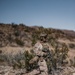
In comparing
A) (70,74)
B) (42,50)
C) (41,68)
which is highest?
(42,50)

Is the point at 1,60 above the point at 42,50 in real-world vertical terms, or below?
below

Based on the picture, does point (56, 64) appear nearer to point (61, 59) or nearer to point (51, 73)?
point (61, 59)

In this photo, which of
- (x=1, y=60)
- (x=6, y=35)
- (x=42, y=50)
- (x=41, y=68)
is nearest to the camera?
(x=41, y=68)

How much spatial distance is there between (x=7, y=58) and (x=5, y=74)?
4770 mm

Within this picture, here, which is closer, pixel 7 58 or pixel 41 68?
pixel 41 68

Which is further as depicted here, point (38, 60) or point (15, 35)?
point (15, 35)

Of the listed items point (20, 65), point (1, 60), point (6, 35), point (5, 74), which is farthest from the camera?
point (6, 35)

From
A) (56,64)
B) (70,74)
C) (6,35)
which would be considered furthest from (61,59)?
(6,35)

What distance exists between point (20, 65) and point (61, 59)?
317cm

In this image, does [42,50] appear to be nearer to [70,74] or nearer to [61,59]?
[70,74]

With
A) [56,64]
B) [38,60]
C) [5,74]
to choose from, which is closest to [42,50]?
[38,60]

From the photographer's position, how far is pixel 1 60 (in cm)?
1417

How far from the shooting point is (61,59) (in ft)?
42.5

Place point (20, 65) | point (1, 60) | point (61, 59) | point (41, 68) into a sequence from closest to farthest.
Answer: point (41, 68) < point (20, 65) < point (61, 59) < point (1, 60)
